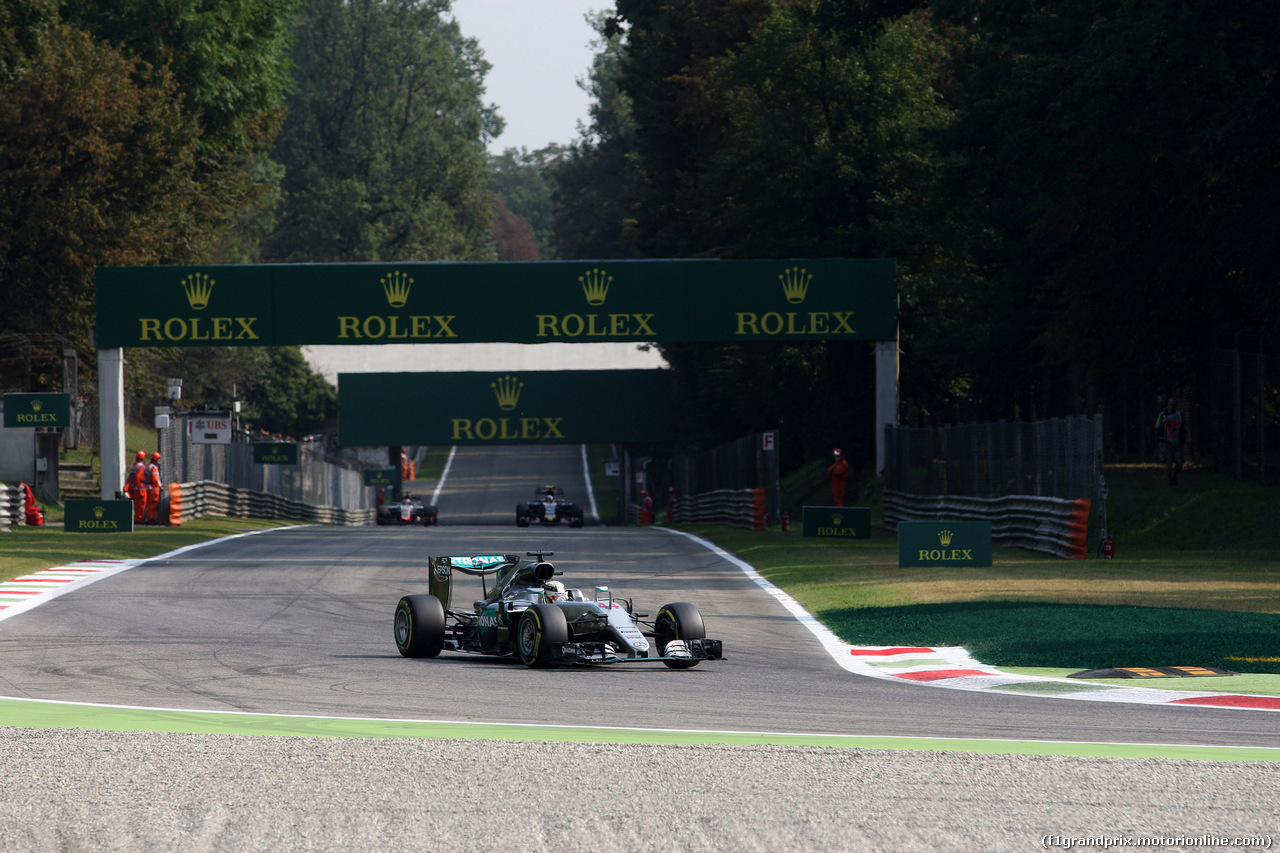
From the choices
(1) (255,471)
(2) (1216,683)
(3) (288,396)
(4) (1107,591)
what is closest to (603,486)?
(3) (288,396)

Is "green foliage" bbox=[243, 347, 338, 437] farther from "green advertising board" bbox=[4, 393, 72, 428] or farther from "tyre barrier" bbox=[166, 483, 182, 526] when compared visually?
"green advertising board" bbox=[4, 393, 72, 428]

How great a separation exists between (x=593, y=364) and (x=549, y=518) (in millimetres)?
17550

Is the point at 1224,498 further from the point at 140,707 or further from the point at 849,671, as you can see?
the point at 140,707

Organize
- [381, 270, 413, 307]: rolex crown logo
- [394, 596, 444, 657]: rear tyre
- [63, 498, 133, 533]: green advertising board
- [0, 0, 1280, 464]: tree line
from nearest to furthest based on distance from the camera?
[394, 596, 444, 657]: rear tyre, [0, 0, 1280, 464]: tree line, [63, 498, 133, 533]: green advertising board, [381, 270, 413, 307]: rolex crown logo

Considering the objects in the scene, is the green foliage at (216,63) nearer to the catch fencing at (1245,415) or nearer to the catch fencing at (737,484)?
the catch fencing at (737,484)

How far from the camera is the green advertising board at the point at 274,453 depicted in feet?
150

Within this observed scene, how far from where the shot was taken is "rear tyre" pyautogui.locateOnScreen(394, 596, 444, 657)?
12367mm

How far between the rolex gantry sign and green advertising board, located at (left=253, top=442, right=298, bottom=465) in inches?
365

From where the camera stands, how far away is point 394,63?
317 feet

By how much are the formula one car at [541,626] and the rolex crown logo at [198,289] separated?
25350 millimetres

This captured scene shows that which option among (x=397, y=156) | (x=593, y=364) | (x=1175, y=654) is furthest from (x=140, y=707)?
(x=397, y=156)

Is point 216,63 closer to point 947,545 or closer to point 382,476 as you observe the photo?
point 382,476

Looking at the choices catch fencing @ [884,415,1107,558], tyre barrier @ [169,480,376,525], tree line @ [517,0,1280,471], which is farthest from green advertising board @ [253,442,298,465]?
catch fencing @ [884,415,1107,558]

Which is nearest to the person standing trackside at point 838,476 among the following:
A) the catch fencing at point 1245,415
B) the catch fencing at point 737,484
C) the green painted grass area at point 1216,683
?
the catch fencing at point 737,484
